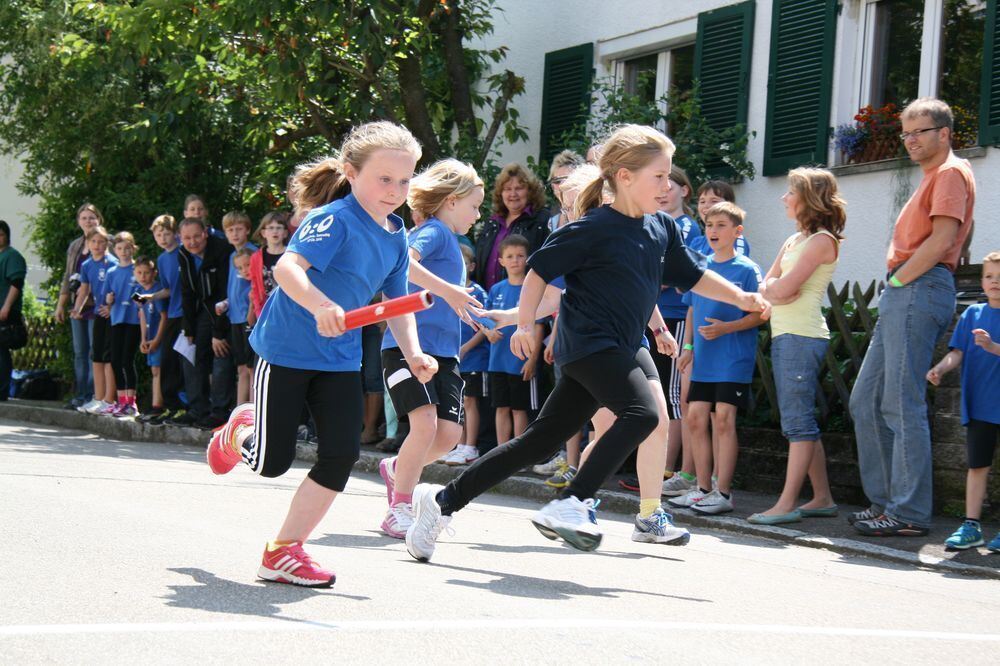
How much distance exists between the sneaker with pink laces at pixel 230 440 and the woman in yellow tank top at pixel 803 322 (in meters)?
3.38

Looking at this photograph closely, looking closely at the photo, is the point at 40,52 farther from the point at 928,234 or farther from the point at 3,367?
the point at 928,234

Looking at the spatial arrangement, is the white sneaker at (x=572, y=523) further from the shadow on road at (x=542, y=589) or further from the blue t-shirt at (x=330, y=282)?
the blue t-shirt at (x=330, y=282)

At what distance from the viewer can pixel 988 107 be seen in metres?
11.0

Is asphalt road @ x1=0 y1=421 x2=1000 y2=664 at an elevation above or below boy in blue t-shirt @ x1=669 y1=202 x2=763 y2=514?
below

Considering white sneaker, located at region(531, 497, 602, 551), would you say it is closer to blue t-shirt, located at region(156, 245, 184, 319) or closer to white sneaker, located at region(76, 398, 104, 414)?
blue t-shirt, located at region(156, 245, 184, 319)

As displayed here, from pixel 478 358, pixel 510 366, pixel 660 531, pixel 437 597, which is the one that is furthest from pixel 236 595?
pixel 478 358

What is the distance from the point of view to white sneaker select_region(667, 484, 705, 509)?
8555mm

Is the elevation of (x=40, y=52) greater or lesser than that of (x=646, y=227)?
greater

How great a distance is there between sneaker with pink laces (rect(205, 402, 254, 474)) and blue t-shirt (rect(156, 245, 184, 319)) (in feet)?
24.5

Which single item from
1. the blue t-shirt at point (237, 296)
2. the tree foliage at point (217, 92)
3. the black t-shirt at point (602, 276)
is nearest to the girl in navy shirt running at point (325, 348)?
the black t-shirt at point (602, 276)

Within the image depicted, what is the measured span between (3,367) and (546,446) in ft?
40.4

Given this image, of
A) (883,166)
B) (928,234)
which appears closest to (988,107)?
(883,166)

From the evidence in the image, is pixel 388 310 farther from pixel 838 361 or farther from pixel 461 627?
pixel 838 361

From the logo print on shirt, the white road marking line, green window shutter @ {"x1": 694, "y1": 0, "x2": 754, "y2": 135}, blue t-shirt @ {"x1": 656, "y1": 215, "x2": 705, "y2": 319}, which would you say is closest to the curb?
blue t-shirt @ {"x1": 656, "y1": 215, "x2": 705, "y2": 319}
